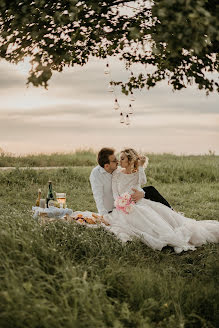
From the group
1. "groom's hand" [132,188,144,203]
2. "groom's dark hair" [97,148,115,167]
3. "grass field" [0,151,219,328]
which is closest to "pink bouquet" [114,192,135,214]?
"groom's hand" [132,188,144,203]

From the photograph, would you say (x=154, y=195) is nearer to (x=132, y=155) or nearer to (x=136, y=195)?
(x=136, y=195)

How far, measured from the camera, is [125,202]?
8.64m

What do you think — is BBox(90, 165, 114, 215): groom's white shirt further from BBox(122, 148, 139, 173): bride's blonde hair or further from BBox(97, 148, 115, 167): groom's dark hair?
BBox(122, 148, 139, 173): bride's blonde hair

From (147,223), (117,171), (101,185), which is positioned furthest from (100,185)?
(147,223)

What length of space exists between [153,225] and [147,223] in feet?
0.34

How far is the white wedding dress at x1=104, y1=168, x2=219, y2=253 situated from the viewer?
27.5ft

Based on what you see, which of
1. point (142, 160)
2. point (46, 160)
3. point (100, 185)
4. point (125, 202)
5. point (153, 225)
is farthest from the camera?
point (46, 160)

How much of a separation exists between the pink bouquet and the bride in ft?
0.11

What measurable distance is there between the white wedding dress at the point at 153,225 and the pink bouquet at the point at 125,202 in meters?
0.08

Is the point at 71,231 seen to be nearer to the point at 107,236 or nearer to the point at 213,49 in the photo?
the point at 107,236

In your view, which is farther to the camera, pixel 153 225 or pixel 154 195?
pixel 154 195

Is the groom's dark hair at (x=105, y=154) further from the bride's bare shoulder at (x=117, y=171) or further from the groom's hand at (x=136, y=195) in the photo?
the groom's hand at (x=136, y=195)

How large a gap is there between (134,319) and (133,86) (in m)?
5.33

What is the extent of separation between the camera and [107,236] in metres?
8.01
